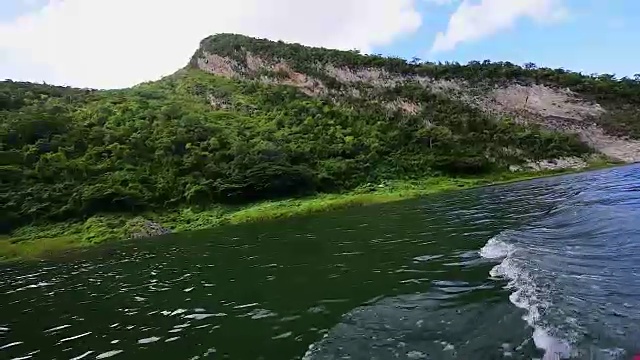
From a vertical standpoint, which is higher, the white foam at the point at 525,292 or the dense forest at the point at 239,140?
the dense forest at the point at 239,140

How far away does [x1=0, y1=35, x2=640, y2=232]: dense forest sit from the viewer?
58438mm

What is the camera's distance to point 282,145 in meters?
76.2

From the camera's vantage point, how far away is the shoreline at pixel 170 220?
147 ft

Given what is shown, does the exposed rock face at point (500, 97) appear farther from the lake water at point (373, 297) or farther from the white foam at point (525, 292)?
the white foam at point (525, 292)

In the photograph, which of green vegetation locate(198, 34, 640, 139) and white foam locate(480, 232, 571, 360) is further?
green vegetation locate(198, 34, 640, 139)

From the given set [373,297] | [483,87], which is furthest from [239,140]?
[373,297]

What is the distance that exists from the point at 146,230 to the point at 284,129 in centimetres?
4599

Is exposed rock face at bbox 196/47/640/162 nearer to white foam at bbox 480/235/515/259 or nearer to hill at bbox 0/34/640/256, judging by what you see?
hill at bbox 0/34/640/256

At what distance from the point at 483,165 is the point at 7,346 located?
69.5m

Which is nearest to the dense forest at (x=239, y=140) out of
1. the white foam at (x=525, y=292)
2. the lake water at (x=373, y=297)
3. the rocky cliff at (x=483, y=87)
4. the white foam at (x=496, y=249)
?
the rocky cliff at (x=483, y=87)

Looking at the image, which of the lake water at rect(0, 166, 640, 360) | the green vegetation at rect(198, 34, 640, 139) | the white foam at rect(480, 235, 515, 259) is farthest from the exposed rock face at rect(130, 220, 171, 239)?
the green vegetation at rect(198, 34, 640, 139)

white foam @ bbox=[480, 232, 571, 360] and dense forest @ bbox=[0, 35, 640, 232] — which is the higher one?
dense forest @ bbox=[0, 35, 640, 232]

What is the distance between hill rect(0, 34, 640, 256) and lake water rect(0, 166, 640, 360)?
30981 millimetres

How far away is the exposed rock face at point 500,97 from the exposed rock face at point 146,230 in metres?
65.3
